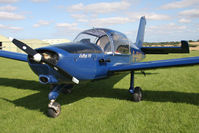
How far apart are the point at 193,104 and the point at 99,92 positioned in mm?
3312

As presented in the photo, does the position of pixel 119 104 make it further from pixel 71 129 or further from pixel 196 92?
pixel 196 92

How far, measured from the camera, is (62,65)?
12.5 feet

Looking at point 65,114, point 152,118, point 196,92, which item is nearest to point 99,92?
point 65,114

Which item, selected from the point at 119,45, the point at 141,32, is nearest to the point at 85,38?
the point at 119,45

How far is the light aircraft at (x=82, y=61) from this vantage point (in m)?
3.75

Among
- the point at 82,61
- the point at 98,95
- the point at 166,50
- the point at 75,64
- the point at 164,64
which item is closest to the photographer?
→ the point at 75,64

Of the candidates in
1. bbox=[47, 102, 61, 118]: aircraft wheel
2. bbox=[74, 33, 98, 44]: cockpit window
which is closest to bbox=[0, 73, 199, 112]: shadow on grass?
bbox=[47, 102, 61, 118]: aircraft wheel

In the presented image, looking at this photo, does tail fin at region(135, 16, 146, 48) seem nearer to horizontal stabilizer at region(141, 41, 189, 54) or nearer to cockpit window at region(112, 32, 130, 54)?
horizontal stabilizer at region(141, 41, 189, 54)

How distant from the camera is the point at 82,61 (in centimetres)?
428

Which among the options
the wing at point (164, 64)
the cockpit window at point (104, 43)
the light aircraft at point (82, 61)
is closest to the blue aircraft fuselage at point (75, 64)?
the light aircraft at point (82, 61)

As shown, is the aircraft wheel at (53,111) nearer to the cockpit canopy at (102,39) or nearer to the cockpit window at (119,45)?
the cockpit canopy at (102,39)

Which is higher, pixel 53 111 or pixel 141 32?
pixel 141 32

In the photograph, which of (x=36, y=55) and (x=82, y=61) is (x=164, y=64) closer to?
(x=82, y=61)

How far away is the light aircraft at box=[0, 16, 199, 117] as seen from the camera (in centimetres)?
375
